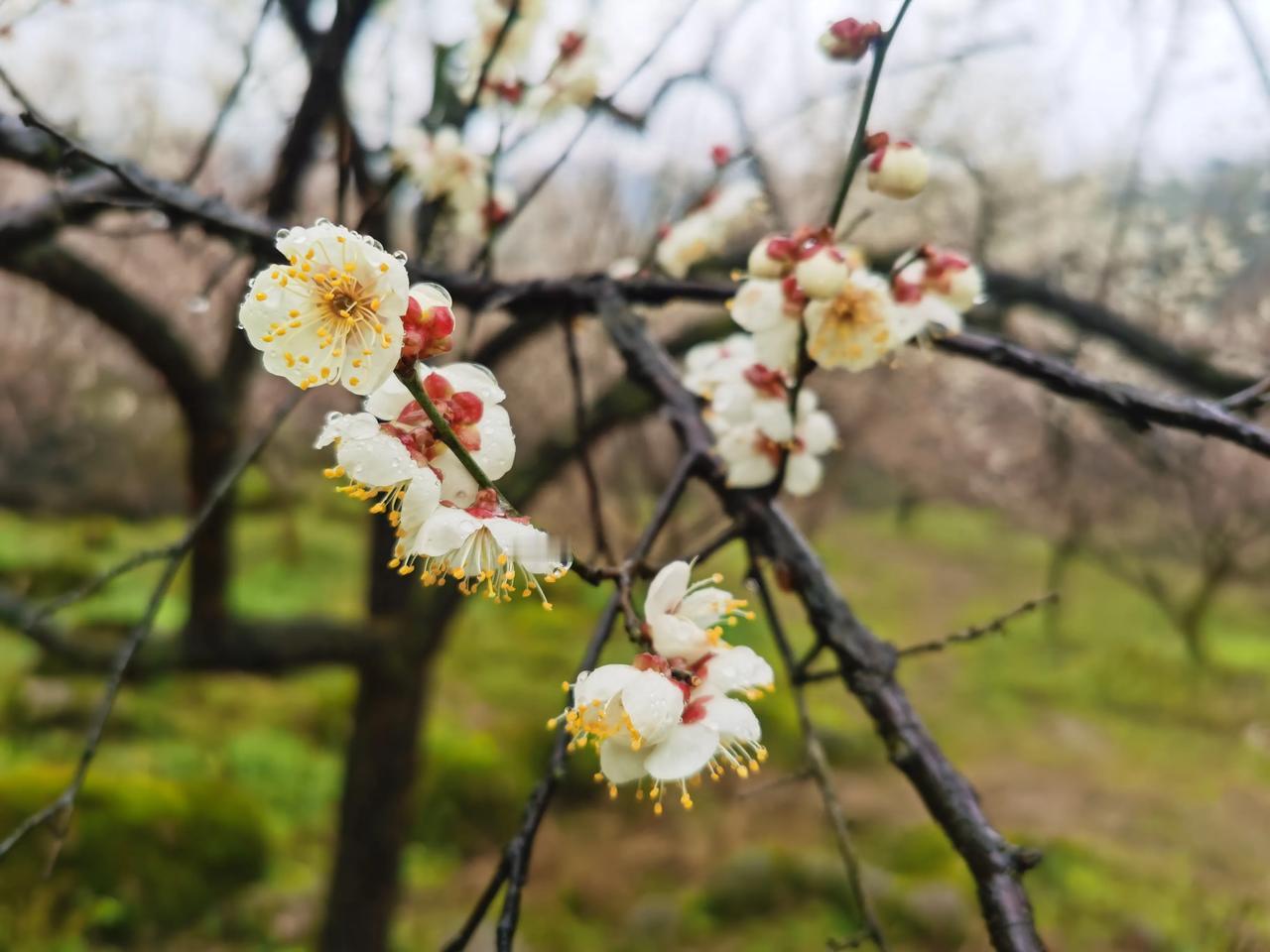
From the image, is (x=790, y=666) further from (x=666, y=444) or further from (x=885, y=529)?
(x=885, y=529)

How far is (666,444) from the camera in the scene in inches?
377

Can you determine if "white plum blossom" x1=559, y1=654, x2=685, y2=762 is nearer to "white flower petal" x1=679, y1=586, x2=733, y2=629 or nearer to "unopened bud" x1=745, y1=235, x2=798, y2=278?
"white flower petal" x1=679, y1=586, x2=733, y2=629

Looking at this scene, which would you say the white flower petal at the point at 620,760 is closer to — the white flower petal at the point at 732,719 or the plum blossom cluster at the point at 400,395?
the white flower petal at the point at 732,719

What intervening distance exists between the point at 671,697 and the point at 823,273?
1.38 feet

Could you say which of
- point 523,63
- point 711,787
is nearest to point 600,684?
point 523,63

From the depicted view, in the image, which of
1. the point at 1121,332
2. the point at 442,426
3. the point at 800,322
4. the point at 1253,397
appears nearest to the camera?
the point at 442,426

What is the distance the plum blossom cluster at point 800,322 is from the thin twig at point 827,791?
0.45 feet

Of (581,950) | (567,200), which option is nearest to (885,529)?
(567,200)

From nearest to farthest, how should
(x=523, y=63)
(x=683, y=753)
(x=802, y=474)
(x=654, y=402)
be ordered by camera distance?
1. (x=683, y=753)
2. (x=654, y=402)
3. (x=802, y=474)
4. (x=523, y=63)

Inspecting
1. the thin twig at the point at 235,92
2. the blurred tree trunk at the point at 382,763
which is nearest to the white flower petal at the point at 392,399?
the thin twig at the point at 235,92

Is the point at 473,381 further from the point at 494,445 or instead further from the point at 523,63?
the point at 523,63

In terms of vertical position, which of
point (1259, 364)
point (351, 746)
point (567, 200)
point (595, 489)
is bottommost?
point (595, 489)

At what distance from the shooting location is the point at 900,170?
2.72 feet

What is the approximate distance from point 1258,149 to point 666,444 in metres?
6.41
